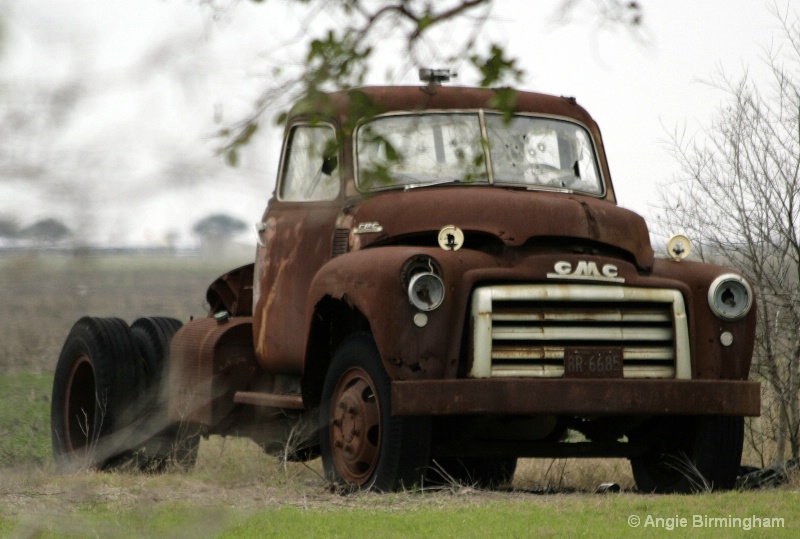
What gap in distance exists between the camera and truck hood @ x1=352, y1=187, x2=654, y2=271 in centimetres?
675

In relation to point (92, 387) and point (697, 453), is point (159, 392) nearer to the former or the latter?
point (92, 387)

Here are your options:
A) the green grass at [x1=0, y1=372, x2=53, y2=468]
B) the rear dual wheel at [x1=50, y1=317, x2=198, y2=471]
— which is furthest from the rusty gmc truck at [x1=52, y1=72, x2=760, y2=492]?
the green grass at [x1=0, y1=372, x2=53, y2=468]

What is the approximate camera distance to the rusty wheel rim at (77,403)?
9.31 meters

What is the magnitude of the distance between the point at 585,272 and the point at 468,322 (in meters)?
0.67

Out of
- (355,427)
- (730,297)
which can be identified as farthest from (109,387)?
(730,297)

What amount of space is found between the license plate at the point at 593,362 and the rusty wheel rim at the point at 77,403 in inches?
163

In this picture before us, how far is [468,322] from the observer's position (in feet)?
21.0

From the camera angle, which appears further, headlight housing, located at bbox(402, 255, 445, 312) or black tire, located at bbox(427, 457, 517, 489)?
black tire, located at bbox(427, 457, 517, 489)

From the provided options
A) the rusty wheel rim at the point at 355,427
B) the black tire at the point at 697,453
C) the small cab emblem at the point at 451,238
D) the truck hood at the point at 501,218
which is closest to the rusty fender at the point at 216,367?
the rusty wheel rim at the point at 355,427

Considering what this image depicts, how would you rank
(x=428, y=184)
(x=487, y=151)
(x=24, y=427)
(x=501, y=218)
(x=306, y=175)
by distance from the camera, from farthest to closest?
(x=24, y=427) → (x=306, y=175) → (x=487, y=151) → (x=428, y=184) → (x=501, y=218)

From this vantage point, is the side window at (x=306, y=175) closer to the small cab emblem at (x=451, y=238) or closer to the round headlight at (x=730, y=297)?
the small cab emblem at (x=451, y=238)

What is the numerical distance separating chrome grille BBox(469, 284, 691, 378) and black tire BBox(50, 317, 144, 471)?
9.37ft

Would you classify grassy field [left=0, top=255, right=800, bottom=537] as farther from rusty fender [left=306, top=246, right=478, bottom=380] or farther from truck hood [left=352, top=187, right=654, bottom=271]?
truck hood [left=352, top=187, right=654, bottom=271]

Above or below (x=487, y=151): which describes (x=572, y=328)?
below
